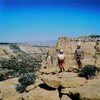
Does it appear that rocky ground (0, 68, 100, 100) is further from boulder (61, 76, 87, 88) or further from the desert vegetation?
the desert vegetation

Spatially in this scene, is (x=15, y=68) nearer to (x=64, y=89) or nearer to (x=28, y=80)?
(x=28, y=80)

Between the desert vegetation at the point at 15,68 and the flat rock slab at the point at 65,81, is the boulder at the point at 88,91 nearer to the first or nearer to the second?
the flat rock slab at the point at 65,81

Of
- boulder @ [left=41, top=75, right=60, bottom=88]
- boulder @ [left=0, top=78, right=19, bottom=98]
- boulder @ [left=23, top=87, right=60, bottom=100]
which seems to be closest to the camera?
boulder @ [left=23, top=87, right=60, bottom=100]

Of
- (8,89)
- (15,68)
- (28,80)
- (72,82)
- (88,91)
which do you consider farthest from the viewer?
(15,68)

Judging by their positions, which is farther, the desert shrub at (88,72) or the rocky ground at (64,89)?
the desert shrub at (88,72)

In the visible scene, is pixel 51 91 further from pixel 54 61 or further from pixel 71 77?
pixel 54 61

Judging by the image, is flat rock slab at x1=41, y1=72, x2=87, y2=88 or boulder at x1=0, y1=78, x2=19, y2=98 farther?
boulder at x1=0, y1=78, x2=19, y2=98

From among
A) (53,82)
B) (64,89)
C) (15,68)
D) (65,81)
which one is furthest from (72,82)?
(15,68)

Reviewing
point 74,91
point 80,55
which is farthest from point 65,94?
point 80,55

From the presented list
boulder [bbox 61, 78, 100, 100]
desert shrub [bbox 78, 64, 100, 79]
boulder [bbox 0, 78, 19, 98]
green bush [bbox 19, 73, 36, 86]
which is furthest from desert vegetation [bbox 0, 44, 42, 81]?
boulder [bbox 61, 78, 100, 100]

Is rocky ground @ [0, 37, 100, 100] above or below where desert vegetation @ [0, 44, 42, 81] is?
above

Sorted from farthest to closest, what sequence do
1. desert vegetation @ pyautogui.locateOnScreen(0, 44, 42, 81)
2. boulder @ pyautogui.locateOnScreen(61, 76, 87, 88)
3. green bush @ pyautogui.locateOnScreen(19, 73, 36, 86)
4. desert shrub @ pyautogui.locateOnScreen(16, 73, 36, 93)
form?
1. desert vegetation @ pyautogui.locateOnScreen(0, 44, 42, 81)
2. green bush @ pyautogui.locateOnScreen(19, 73, 36, 86)
3. desert shrub @ pyautogui.locateOnScreen(16, 73, 36, 93)
4. boulder @ pyautogui.locateOnScreen(61, 76, 87, 88)

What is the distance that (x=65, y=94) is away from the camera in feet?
65.1

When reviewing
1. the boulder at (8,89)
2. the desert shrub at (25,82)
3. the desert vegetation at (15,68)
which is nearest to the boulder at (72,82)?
the desert shrub at (25,82)
